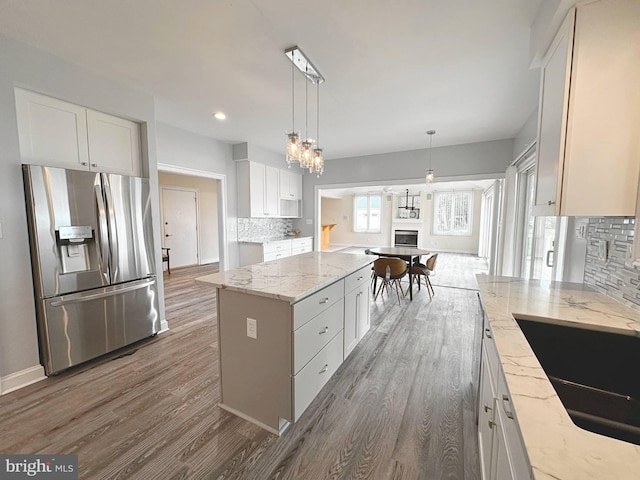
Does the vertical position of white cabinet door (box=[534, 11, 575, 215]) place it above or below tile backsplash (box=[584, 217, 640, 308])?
above

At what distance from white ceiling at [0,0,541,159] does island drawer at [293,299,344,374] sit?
195 cm

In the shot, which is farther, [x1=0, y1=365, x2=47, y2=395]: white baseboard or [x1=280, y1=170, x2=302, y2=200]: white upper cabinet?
[x1=280, y1=170, x2=302, y2=200]: white upper cabinet

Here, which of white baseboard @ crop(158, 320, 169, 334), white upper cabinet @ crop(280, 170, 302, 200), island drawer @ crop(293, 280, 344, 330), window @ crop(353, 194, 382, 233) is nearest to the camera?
island drawer @ crop(293, 280, 344, 330)

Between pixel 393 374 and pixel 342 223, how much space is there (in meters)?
9.54

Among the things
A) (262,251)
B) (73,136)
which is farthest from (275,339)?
(262,251)

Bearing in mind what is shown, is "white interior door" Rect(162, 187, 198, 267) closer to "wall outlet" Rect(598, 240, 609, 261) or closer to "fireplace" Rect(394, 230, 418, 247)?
"wall outlet" Rect(598, 240, 609, 261)

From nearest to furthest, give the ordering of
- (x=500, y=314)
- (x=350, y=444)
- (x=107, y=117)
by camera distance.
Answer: (x=500, y=314) → (x=350, y=444) → (x=107, y=117)

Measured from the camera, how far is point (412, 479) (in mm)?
1376

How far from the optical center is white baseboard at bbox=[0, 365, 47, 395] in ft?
6.52

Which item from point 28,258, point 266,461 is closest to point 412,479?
point 266,461

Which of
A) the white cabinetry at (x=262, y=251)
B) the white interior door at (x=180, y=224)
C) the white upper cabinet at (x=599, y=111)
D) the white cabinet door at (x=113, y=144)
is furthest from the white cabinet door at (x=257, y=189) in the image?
the white upper cabinet at (x=599, y=111)

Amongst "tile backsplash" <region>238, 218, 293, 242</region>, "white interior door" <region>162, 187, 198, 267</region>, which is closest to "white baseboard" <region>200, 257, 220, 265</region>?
"white interior door" <region>162, 187, 198, 267</region>

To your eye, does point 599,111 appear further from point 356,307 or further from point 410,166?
point 410,166

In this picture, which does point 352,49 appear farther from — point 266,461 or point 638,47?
point 266,461
